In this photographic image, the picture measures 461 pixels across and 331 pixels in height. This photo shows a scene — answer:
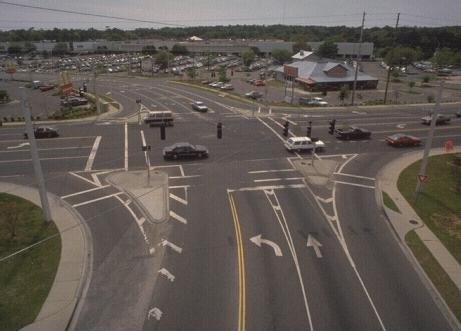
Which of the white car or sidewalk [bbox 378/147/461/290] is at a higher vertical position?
the white car

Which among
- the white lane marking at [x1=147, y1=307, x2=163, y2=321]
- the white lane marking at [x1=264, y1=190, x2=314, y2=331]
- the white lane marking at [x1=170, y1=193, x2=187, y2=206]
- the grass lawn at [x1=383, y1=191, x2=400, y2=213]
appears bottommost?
the white lane marking at [x1=170, y1=193, x2=187, y2=206]

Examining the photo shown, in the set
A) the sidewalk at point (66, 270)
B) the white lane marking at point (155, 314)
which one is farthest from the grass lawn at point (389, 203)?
the sidewalk at point (66, 270)

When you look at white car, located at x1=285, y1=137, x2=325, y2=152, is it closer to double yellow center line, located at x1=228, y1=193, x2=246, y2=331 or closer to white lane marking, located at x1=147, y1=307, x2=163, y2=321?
double yellow center line, located at x1=228, y1=193, x2=246, y2=331

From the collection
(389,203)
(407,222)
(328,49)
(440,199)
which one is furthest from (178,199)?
(328,49)

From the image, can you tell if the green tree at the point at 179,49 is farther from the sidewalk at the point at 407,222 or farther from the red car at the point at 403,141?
the sidewalk at the point at 407,222

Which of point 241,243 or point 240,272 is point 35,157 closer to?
point 241,243

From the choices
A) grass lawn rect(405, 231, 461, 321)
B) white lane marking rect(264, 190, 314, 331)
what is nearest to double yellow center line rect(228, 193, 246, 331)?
white lane marking rect(264, 190, 314, 331)
